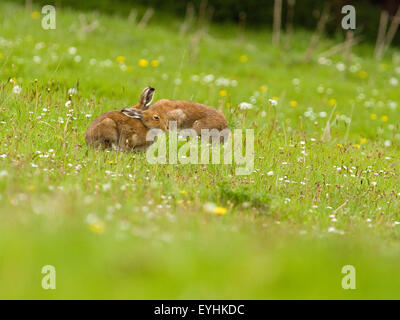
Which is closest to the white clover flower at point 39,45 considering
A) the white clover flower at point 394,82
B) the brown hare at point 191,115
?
the brown hare at point 191,115

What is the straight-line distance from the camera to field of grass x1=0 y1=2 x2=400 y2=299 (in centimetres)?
321

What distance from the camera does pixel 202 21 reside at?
21609mm

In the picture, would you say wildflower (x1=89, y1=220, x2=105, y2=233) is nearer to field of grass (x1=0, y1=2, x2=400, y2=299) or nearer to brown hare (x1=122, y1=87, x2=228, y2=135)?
field of grass (x1=0, y1=2, x2=400, y2=299)

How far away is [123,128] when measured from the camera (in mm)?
6934

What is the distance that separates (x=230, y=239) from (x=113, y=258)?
973 mm

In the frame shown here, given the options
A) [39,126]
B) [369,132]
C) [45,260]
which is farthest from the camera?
[369,132]

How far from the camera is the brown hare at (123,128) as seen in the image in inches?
265

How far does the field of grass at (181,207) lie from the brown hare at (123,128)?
266mm

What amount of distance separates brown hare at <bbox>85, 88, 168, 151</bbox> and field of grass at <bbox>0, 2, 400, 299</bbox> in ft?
0.87

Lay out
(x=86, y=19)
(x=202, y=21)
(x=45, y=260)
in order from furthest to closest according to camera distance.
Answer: (x=202, y=21) < (x=86, y=19) < (x=45, y=260)

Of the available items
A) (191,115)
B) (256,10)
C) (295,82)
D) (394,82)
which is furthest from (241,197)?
(256,10)

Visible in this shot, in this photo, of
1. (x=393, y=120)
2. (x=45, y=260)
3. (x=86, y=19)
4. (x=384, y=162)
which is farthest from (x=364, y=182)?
(x=86, y=19)

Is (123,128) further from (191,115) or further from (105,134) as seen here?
(191,115)

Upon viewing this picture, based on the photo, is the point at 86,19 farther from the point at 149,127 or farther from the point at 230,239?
the point at 230,239
